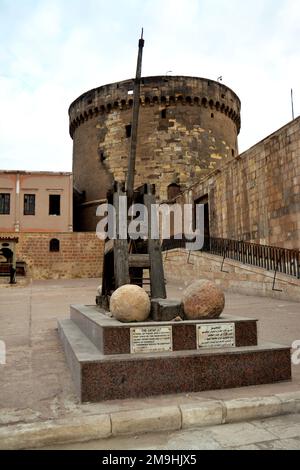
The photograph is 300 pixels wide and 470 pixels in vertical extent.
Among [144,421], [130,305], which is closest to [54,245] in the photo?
[130,305]

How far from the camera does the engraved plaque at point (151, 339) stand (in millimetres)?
3525

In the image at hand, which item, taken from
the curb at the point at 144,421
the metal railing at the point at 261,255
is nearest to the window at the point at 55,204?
the metal railing at the point at 261,255

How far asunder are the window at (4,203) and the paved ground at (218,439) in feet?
80.0

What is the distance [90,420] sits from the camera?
2.68 m

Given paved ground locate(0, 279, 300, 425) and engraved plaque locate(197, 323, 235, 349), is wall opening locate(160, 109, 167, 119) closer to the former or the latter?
paved ground locate(0, 279, 300, 425)

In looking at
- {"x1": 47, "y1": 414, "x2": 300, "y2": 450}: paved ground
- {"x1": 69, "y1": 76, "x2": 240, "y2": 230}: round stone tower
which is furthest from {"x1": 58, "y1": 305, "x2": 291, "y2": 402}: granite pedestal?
{"x1": 69, "y1": 76, "x2": 240, "y2": 230}: round stone tower

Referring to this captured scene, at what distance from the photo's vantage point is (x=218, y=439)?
8.46 feet

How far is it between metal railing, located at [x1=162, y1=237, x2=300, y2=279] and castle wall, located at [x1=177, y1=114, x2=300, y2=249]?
3.80 feet

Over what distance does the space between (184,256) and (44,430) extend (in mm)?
14467

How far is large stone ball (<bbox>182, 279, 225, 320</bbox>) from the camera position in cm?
392

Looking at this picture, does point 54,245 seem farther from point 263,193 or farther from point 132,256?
point 132,256

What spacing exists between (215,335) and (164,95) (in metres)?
26.4

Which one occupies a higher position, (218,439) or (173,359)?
(173,359)
